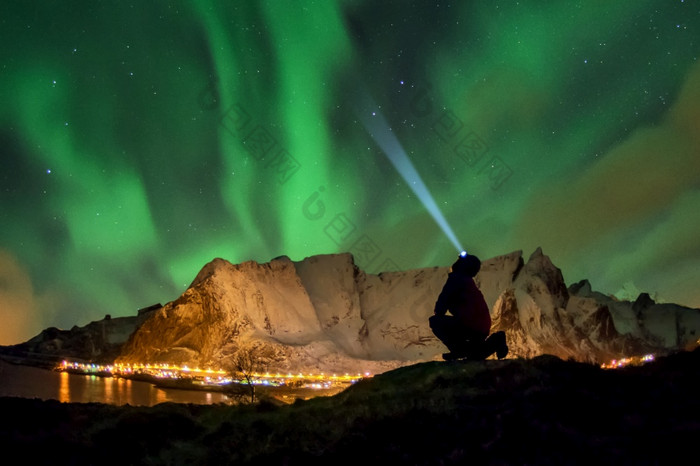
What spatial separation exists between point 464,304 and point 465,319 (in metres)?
0.39

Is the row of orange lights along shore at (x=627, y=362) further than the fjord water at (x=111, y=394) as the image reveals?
No

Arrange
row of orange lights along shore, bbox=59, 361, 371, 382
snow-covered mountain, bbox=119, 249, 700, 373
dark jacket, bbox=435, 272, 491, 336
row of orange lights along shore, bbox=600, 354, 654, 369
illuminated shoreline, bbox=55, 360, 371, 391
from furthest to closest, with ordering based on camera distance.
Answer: snow-covered mountain, bbox=119, 249, 700, 373 → row of orange lights along shore, bbox=59, 361, 371, 382 → illuminated shoreline, bbox=55, 360, 371, 391 → dark jacket, bbox=435, 272, 491, 336 → row of orange lights along shore, bbox=600, 354, 654, 369

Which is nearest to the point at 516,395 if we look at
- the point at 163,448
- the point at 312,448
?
the point at 312,448

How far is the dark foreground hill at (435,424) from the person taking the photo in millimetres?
7047

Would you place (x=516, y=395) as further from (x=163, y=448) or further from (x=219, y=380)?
(x=219, y=380)

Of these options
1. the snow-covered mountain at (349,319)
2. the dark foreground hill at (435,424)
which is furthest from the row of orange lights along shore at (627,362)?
the snow-covered mountain at (349,319)

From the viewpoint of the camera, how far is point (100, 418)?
1234cm

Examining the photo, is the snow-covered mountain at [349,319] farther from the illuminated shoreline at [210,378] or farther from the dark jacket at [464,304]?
the dark jacket at [464,304]

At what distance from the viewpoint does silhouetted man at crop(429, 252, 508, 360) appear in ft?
44.1

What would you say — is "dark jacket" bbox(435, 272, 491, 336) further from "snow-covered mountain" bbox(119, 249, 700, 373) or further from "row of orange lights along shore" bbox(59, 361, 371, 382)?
"snow-covered mountain" bbox(119, 249, 700, 373)

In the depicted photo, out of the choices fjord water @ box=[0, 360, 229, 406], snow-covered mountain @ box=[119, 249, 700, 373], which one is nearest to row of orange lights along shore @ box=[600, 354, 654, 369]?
snow-covered mountain @ box=[119, 249, 700, 373]

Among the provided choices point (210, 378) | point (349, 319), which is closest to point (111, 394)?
point (210, 378)

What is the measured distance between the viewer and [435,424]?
850 cm

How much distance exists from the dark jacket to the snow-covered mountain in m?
72.0
